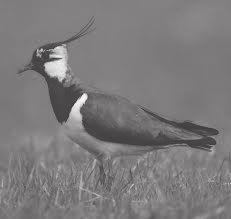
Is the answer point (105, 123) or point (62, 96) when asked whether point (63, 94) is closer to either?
point (62, 96)

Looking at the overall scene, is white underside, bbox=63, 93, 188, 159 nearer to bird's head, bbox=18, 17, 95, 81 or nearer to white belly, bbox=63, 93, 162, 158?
white belly, bbox=63, 93, 162, 158

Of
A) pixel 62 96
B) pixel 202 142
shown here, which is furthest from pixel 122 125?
pixel 202 142

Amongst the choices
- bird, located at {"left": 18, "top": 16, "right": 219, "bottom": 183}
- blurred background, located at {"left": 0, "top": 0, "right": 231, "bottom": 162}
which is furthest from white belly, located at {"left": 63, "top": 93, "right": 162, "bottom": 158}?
blurred background, located at {"left": 0, "top": 0, "right": 231, "bottom": 162}

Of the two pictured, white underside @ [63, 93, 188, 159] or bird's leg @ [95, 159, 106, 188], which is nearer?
bird's leg @ [95, 159, 106, 188]

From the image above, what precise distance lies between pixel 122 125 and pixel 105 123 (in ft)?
0.47

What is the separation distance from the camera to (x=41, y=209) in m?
4.83

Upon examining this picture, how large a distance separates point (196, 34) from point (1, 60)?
12.9 ft

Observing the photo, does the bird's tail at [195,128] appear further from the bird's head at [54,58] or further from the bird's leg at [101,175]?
the bird's head at [54,58]

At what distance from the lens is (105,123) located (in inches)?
248

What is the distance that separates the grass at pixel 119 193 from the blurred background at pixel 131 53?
5904mm

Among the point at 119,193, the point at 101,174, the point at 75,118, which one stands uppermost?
the point at 75,118

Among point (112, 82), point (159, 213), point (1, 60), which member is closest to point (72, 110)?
point (159, 213)

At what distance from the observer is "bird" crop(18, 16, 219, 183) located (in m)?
Answer: 6.29

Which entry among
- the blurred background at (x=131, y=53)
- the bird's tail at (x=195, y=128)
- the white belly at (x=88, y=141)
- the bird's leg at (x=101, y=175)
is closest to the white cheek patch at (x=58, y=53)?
the white belly at (x=88, y=141)
